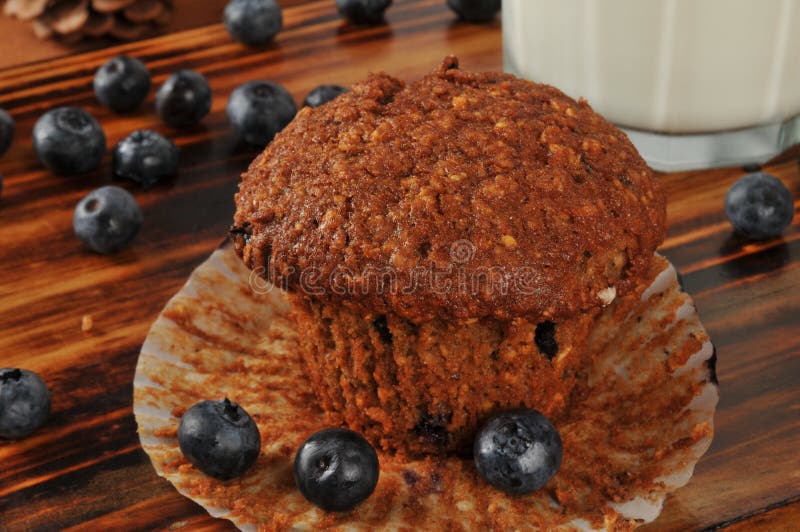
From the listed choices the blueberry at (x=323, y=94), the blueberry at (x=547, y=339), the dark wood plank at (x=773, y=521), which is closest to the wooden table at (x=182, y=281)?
the dark wood plank at (x=773, y=521)

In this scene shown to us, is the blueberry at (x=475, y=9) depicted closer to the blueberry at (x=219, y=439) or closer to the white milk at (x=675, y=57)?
the white milk at (x=675, y=57)

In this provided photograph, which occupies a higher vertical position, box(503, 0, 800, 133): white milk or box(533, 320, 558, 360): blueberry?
box(503, 0, 800, 133): white milk

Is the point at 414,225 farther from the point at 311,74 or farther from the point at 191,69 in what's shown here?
the point at 191,69

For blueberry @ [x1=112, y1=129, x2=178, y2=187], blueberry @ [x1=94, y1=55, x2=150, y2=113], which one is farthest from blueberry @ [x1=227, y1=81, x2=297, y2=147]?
blueberry @ [x1=94, y1=55, x2=150, y2=113]

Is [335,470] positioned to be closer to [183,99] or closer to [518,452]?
[518,452]

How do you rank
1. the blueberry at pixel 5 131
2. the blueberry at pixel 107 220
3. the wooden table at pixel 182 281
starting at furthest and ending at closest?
the blueberry at pixel 5 131 < the blueberry at pixel 107 220 < the wooden table at pixel 182 281

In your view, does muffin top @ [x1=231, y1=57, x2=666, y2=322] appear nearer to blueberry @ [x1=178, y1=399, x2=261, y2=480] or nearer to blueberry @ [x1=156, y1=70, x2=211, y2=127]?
blueberry @ [x1=178, y1=399, x2=261, y2=480]
